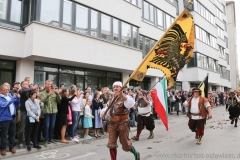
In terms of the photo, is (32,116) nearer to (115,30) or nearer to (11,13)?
(11,13)

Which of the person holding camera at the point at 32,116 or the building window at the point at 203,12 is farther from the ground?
the building window at the point at 203,12

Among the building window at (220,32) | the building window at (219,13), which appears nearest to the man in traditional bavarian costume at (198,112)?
the building window at (220,32)

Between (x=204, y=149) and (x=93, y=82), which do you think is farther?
(x=93, y=82)

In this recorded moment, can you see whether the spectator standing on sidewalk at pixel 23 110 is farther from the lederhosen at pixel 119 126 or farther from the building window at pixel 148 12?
the building window at pixel 148 12

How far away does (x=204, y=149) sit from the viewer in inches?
251

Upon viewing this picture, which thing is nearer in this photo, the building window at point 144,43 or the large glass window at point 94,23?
the large glass window at point 94,23

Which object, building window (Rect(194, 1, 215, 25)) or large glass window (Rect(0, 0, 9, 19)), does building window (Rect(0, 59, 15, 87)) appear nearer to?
large glass window (Rect(0, 0, 9, 19))

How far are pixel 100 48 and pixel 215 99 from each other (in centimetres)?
1987

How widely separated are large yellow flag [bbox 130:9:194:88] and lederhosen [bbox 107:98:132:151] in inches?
31.6

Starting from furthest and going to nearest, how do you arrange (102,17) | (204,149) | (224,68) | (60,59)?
(224,68) → (102,17) → (60,59) → (204,149)

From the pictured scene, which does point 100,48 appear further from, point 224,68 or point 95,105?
point 224,68

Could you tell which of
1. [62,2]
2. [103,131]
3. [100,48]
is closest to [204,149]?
[103,131]

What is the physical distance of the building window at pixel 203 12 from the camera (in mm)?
27312

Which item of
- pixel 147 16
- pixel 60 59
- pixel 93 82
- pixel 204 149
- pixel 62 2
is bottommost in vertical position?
pixel 204 149
